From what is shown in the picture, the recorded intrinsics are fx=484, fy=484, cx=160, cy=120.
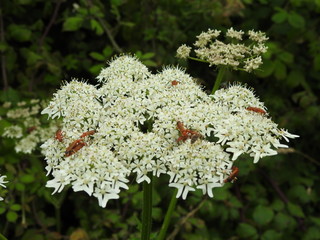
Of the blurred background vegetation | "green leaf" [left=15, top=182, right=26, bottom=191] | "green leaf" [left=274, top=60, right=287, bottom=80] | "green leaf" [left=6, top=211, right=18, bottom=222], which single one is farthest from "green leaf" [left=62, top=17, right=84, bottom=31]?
"green leaf" [left=274, top=60, right=287, bottom=80]

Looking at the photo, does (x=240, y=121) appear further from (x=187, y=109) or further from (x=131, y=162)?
(x=131, y=162)

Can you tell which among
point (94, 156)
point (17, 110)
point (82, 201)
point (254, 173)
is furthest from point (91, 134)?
point (254, 173)

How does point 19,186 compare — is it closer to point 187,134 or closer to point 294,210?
point 187,134

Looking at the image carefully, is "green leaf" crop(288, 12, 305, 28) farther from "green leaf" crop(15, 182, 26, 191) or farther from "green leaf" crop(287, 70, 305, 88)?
"green leaf" crop(15, 182, 26, 191)

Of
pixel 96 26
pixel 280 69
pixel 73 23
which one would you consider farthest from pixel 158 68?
pixel 280 69

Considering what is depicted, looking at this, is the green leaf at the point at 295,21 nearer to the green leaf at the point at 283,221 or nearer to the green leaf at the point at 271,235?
the green leaf at the point at 283,221

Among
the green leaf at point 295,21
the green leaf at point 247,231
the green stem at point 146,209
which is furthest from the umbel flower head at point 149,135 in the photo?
the green leaf at point 295,21
